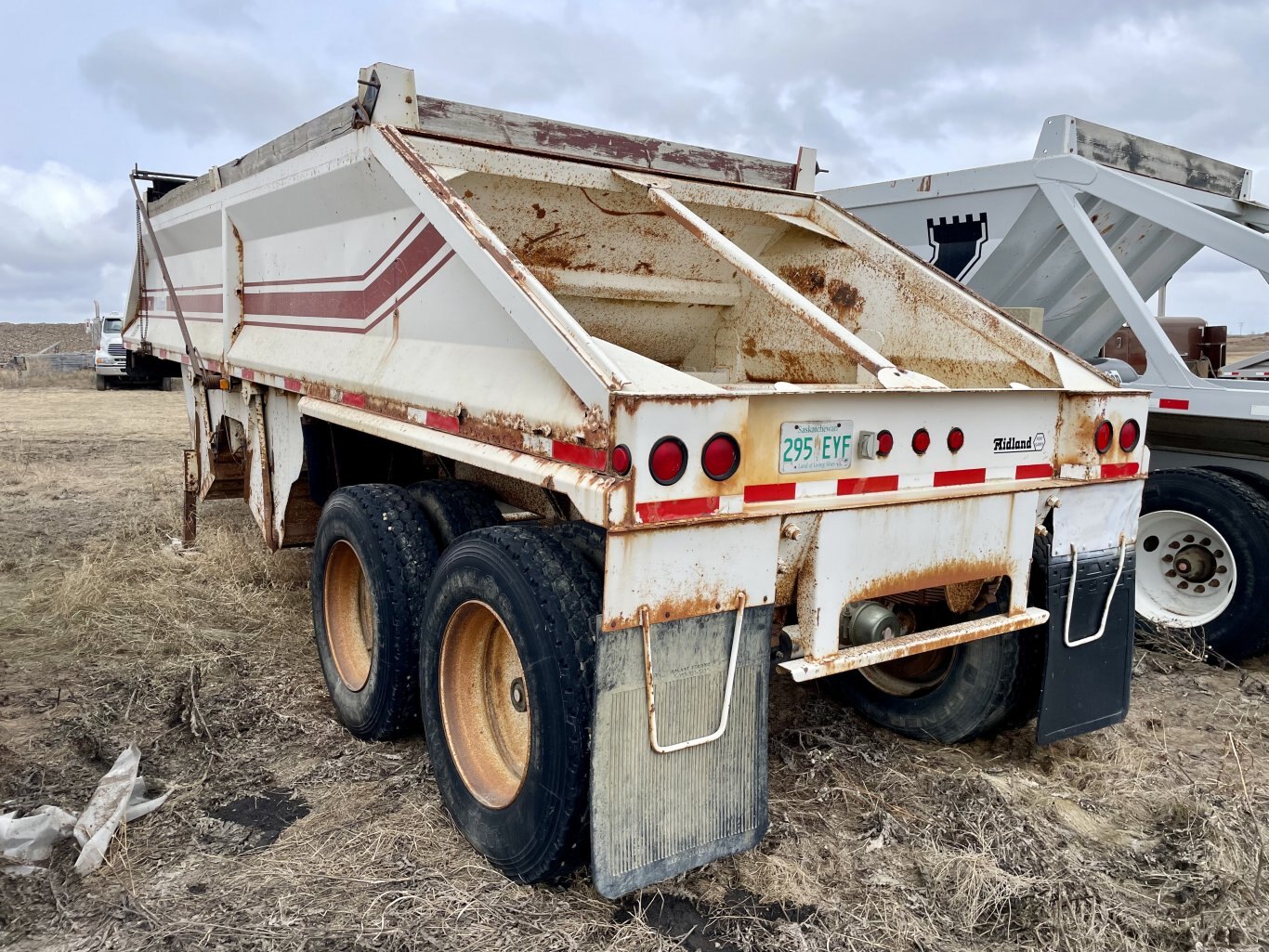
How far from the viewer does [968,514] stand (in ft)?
9.53

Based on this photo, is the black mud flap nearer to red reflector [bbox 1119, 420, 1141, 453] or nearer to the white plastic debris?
red reflector [bbox 1119, 420, 1141, 453]

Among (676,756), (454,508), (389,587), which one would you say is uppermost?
(454,508)

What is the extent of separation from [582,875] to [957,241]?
4.38 m

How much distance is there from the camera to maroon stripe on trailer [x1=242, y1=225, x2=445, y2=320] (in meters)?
3.16

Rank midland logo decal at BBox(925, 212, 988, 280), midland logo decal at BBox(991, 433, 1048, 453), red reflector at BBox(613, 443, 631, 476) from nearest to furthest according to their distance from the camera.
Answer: red reflector at BBox(613, 443, 631, 476), midland logo decal at BBox(991, 433, 1048, 453), midland logo decal at BBox(925, 212, 988, 280)

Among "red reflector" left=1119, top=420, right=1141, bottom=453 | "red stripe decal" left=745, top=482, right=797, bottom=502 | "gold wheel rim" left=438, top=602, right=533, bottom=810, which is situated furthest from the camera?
"red reflector" left=1119, top=420, right=1141, bottom=453

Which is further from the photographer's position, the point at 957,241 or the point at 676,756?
the point at 957,241

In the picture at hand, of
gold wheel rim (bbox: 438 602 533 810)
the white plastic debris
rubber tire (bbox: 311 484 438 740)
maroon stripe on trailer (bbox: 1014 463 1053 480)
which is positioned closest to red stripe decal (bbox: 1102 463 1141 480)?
maroon stripe on trailer (bbox: 1014 463 1053 480)

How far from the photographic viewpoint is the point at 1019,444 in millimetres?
3068

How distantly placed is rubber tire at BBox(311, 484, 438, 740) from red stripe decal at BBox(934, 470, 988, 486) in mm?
1637

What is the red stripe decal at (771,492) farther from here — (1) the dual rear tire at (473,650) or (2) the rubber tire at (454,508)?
(2) the rubber tire at (454,508)

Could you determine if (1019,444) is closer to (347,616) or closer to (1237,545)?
(1237,545)

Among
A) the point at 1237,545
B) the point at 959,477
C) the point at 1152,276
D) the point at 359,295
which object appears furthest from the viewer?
the point at 1152,276

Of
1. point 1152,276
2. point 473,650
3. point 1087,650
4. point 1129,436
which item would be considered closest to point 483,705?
Result: point 473,650
